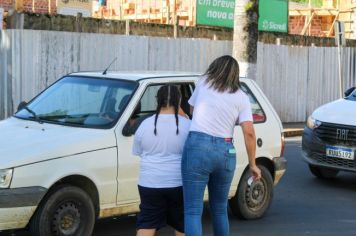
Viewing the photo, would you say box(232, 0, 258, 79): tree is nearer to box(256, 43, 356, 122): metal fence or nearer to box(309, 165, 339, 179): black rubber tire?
box(256, 43, 356, 122): metal fence

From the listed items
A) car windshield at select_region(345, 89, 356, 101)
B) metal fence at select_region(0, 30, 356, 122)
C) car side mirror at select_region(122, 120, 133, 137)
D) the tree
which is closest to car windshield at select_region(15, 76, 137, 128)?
car side mirror at select_region(122, 120, 133, 137)

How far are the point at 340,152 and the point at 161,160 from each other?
5.20 meters

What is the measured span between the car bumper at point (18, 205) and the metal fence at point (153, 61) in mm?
7744

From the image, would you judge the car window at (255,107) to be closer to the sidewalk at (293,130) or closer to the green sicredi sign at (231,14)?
the sidewalk at (293,130)

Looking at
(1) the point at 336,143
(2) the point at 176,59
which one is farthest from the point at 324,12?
(1) the point at 336,143

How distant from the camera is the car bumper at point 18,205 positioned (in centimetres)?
550

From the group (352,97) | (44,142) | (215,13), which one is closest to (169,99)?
(44,142)

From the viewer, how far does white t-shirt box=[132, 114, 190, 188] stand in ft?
16.5

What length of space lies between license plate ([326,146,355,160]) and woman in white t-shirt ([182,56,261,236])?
177 inches

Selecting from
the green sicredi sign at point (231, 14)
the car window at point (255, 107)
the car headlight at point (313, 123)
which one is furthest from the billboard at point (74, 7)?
the car window at point (255, 107)

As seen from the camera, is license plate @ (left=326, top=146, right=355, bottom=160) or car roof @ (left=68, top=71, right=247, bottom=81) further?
license plate @ (left=326, top=146, right=355, bottom=160)

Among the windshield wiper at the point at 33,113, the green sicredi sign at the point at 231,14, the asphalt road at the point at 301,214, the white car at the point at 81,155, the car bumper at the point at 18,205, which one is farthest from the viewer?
the green sicredi sign at the point at 231,14

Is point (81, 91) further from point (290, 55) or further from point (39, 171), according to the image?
point (290, 55)

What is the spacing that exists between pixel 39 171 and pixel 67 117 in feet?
3.41
